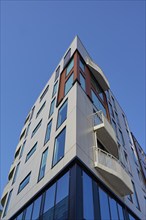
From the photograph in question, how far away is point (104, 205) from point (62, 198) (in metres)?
2.09

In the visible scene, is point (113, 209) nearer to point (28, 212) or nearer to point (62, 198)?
point (62, 198)

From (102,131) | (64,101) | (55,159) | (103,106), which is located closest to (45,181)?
(55,159)

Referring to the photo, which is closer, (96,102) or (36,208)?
(36,208)

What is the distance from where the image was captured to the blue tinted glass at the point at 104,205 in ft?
27.0

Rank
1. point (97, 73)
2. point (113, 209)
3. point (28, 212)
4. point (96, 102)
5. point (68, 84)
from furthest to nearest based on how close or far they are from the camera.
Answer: point (97, 73)
point (96, 102)
point (68, 84)
point (28, 212)
point (113, 209)

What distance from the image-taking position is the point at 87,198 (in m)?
7.69

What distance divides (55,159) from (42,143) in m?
3.49

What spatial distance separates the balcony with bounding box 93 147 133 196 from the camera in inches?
384

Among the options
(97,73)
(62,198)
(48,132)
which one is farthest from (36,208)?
(97,73)

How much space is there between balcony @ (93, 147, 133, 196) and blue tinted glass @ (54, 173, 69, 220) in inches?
75.0

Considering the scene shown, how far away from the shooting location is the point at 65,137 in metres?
10.5

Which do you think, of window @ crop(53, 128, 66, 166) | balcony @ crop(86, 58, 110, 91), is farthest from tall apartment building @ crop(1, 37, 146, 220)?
balcony @ crop(86, 58, 110, 91)

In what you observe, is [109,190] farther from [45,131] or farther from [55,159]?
[45,131]

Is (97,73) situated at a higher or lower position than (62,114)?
higher
